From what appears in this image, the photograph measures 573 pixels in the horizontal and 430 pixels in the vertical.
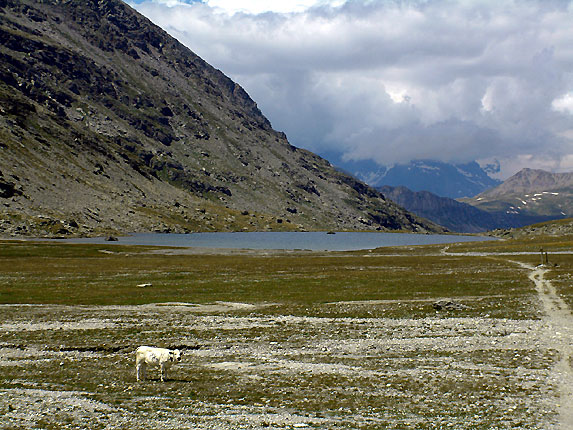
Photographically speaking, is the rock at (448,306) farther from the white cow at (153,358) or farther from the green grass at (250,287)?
the white cow at (153,358)

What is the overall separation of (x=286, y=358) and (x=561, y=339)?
16.5 meters

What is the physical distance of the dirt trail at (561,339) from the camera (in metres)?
19.1

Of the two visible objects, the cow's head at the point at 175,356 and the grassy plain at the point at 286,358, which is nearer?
the grassy plain at the point at 286,358

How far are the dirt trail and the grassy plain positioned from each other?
15.7 inches

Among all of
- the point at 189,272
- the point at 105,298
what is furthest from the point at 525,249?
the point at 105,298

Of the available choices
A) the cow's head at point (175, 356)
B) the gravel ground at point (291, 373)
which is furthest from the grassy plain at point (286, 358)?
the cow's head at point (175, 356)

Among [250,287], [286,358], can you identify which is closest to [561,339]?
[286,358]

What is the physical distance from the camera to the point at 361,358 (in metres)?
27.7

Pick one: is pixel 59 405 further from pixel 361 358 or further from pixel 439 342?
pixel 439 342

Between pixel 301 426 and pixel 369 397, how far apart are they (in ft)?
14.9

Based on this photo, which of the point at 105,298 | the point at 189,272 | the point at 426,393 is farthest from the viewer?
the point at 189,272

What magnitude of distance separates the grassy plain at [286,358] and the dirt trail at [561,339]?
40cm

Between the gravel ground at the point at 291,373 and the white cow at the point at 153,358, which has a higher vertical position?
the white cow at the point at 153,358

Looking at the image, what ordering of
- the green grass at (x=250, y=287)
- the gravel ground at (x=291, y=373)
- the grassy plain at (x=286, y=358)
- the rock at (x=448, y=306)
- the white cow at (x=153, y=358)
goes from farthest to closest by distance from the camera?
the green grass at (x=250, y=287) < the rock at (x=448, y=306) < the white cow at (x=153, y=358) < the grassy plain at (x=286, y=358) < the gravel ground at (x=291, y=373)
